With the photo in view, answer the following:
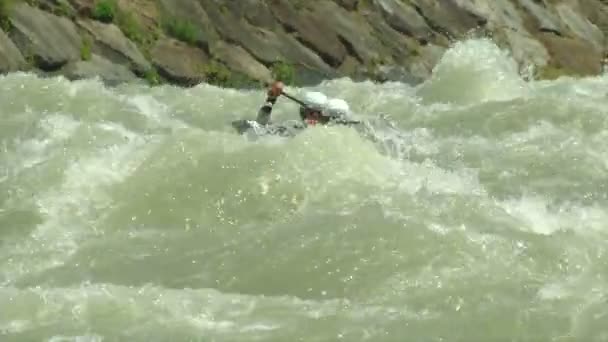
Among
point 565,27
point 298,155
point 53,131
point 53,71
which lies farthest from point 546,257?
point 565,27

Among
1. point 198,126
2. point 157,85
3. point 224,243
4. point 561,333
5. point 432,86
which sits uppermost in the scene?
point 432,86

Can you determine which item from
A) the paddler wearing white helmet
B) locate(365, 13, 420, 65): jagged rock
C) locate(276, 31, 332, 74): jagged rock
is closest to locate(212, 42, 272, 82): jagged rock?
locate(276, 31, 332, 74): jagged rock

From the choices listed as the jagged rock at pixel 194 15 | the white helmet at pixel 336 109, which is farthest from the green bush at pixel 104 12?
the white helmet at pixel 336 109

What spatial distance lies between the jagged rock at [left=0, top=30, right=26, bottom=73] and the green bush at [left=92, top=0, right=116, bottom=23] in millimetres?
1698

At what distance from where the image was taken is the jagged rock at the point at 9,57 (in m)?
13.6

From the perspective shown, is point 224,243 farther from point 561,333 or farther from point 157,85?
point 157,85

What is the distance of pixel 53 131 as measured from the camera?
11273 millimetres

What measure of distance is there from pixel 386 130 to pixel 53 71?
4.50m

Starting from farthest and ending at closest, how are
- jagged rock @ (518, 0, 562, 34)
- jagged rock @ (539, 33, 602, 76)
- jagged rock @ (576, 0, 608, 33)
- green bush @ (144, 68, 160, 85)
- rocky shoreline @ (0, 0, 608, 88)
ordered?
1. jagged rock @ (576, 0, 608, 33)
2. jagged rock @ (518, 0, 562, 34)
3. jagged rock @ (539, 33, 602, 76)
4. green bush @ (144, 68, 160, 85)
5. rocky shoreline @ (0, 0, 608, 88)

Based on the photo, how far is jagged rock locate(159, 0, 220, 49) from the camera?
16422 mm

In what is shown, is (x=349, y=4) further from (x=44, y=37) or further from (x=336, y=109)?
(x=336, y=109)

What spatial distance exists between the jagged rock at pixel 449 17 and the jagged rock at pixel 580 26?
9.47ft

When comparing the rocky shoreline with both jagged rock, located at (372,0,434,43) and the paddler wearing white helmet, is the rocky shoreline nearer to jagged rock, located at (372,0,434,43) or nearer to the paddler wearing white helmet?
jagged rock, located at (372,0,434,43)

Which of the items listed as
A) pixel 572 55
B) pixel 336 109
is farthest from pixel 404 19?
pixel 336 109
